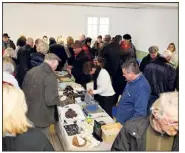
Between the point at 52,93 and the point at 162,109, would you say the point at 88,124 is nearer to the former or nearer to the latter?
the point at 52,93

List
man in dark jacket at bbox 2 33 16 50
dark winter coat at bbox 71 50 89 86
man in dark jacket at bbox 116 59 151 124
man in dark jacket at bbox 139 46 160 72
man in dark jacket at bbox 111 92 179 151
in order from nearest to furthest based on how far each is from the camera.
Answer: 1. man in dark jacket at bbox 111 92 179 151
2. man in dark jacket at bbox 2 33 16 50
3. man in dark jacket at bbox 139 46 160 72
4. man in dark jacket at bbox 116 59 151 124
5. dark winter coat at bbox 71 50 89 86

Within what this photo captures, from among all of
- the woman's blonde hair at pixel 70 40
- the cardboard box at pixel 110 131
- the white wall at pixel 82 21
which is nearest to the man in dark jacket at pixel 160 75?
the white wall at pixel 82 21

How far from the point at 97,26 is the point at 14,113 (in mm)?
850

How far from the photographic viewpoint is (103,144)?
1.85 meters

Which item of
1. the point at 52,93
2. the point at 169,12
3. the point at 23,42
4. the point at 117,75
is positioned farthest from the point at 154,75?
the point at 23,42

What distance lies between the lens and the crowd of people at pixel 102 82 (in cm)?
137

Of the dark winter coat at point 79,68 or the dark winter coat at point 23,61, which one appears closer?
the dark winter coat at point 23,61

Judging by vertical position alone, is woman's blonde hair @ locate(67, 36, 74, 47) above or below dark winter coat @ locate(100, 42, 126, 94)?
above

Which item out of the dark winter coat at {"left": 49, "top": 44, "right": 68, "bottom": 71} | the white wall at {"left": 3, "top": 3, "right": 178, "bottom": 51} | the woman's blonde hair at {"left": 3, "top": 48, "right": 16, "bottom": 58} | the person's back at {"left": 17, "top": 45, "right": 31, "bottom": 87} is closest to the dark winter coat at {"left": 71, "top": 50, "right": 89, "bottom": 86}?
the dark winter coat at {"left": 49, "top": 44, "right": 68, "bottom": 71}

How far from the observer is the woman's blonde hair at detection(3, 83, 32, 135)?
1.28 metres

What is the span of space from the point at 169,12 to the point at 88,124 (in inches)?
44.2

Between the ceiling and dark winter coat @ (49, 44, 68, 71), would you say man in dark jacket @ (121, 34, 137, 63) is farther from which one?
dark winter coat @ (49, 44, 68, 71)

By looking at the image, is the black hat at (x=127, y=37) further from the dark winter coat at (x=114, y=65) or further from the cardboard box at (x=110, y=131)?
the cardboard box at (x=110, y=131)

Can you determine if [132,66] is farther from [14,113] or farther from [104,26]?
[14,113]
